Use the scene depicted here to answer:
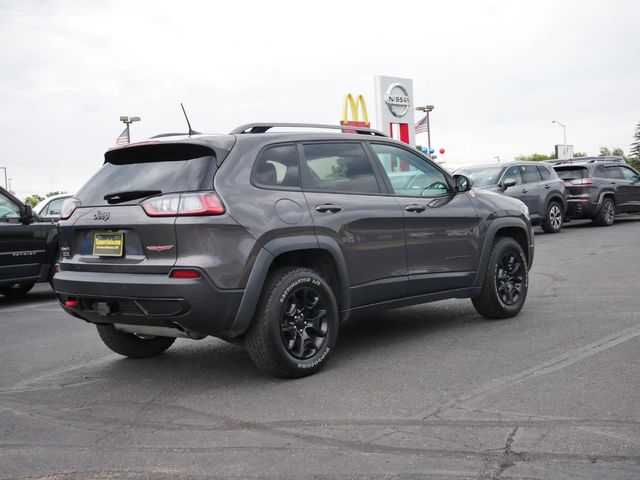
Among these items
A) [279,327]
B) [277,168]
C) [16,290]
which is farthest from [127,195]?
[16,290]

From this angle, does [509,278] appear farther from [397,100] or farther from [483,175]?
[397,100]

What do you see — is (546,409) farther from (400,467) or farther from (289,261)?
(289,261)

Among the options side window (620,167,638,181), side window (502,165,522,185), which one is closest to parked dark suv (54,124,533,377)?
side window (502,165,522,185)

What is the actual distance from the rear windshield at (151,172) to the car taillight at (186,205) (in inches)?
2.8

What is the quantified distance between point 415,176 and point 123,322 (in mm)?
2809

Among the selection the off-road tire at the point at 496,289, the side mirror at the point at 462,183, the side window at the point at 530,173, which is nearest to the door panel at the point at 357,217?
the side mirror at the point at 462,183

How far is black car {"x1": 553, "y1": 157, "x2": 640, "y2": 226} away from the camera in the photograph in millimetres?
20406

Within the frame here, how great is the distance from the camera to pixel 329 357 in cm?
560

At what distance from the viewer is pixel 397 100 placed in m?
32.9

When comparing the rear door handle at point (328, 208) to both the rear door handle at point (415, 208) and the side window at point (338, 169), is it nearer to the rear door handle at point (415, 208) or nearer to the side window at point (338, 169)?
the side window at point (338, 169)

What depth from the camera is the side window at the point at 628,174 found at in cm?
2166

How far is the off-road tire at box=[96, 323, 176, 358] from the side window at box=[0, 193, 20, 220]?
17.1 feet

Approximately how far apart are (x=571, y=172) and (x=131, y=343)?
16980 mm

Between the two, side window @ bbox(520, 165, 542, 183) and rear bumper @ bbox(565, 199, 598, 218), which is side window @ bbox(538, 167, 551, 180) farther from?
rear bumper @ bbox(565, 199, 598, 218)
